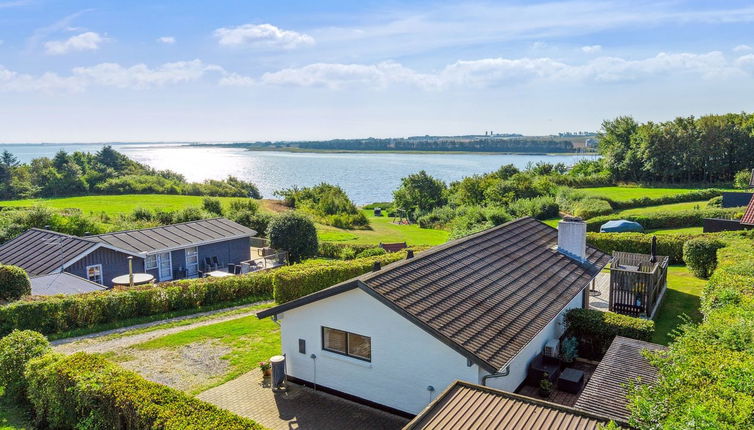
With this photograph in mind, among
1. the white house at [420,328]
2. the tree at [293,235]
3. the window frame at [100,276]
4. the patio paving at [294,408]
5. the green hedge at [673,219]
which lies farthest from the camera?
the green hedge at [673,219]

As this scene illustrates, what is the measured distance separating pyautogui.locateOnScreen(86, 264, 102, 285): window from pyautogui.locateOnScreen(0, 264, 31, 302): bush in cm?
580

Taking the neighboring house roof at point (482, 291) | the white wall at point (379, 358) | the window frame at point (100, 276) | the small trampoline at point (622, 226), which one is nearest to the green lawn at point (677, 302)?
the neighboring house roof at point (482, 291)

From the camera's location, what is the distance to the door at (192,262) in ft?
96.5

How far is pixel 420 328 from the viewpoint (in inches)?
427

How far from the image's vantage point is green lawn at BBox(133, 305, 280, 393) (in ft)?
49.3

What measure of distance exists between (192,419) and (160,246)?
20863 millimetres

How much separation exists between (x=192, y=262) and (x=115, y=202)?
3789cm

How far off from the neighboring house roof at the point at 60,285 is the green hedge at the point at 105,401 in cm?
1103

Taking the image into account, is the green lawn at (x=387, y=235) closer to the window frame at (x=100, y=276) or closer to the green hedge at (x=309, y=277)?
the green hedge at (x=309, y=277)

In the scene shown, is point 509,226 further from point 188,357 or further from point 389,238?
point 389,238

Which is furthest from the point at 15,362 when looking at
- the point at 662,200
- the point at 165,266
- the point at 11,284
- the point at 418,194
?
the point at 662,200

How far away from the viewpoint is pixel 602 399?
9023 mm

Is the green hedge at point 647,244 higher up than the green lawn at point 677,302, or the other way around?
the green hedge at point 647,244

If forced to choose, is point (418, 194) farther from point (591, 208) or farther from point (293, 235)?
point (293, 235)
